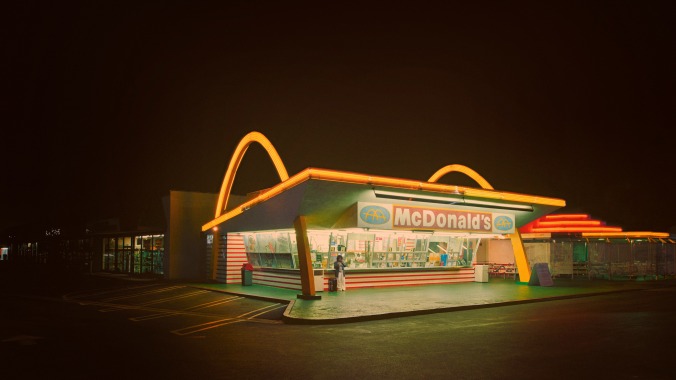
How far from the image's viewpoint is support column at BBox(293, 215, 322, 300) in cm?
1886

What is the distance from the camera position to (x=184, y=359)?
888cm

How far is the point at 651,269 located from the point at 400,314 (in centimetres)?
2544

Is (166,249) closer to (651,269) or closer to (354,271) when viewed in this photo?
(354,271)

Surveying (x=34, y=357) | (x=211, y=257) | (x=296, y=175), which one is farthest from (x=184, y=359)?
(x=211, y=257)

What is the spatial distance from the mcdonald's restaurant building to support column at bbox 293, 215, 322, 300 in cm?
4

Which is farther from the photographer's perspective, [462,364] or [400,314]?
[400,314]

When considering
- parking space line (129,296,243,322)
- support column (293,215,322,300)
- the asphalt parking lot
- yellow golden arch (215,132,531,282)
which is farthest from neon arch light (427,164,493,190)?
parking space line (129,296,243,322)

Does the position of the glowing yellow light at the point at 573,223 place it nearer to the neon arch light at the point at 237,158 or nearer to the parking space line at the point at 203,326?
the neon arch light at the point at 237,158

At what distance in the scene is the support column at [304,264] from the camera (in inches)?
742

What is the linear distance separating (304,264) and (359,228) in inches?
123

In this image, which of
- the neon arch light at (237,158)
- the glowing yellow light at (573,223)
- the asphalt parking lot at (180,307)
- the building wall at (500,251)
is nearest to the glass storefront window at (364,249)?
the neon arch light at (237,158)

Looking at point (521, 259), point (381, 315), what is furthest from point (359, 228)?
point (521, 259)

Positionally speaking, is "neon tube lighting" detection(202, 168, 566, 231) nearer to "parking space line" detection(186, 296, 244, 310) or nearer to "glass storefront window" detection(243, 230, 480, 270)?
"glass storefront window" detection(243, 230, 480, 270)

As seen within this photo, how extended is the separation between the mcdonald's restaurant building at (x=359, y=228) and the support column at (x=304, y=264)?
0.04 m
